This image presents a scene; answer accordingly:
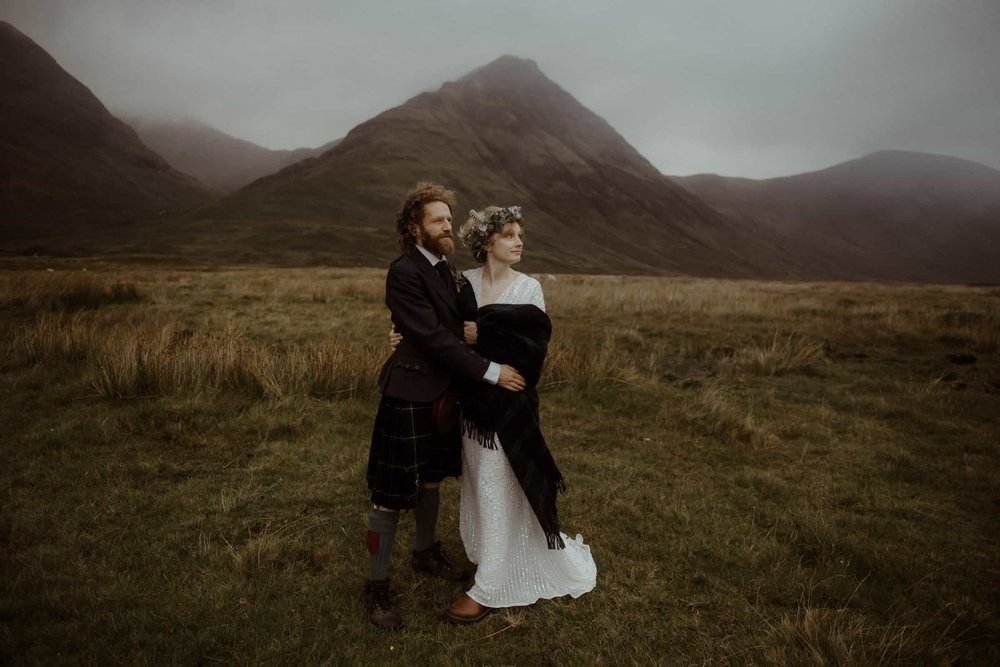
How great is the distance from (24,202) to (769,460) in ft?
532

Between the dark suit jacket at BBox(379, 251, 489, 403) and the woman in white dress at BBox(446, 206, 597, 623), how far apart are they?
26cm

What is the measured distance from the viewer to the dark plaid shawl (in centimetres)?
297

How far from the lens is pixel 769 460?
5.68 meters

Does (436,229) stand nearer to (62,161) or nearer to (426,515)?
(426,515)

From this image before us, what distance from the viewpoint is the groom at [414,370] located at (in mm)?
2812

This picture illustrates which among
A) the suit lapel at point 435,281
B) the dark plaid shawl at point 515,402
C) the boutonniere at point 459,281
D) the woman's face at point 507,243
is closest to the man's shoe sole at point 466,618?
the dark plaid shawl at point 515,402

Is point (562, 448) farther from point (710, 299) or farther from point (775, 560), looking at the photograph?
point (710, 299)

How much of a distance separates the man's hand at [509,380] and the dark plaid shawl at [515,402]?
0.27 feet

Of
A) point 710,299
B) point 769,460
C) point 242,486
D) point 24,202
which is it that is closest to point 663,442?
point 769,460

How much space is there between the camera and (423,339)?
9.10 ft

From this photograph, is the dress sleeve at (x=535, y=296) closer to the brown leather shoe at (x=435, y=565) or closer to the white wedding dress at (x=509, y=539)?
the white wedding dress at (x=509, y=539)

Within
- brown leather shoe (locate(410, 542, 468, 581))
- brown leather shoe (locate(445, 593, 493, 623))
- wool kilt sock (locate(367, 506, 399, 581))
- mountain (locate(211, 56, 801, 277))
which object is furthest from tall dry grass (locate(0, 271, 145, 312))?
mountain (locate(211, 56, 801, 277))

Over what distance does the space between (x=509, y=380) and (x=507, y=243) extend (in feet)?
2.72

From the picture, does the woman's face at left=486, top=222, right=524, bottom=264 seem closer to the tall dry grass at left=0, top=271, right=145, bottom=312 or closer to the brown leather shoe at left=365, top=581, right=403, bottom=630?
the brown leather shoe at left=365, top=581, right=403, bottom=630
